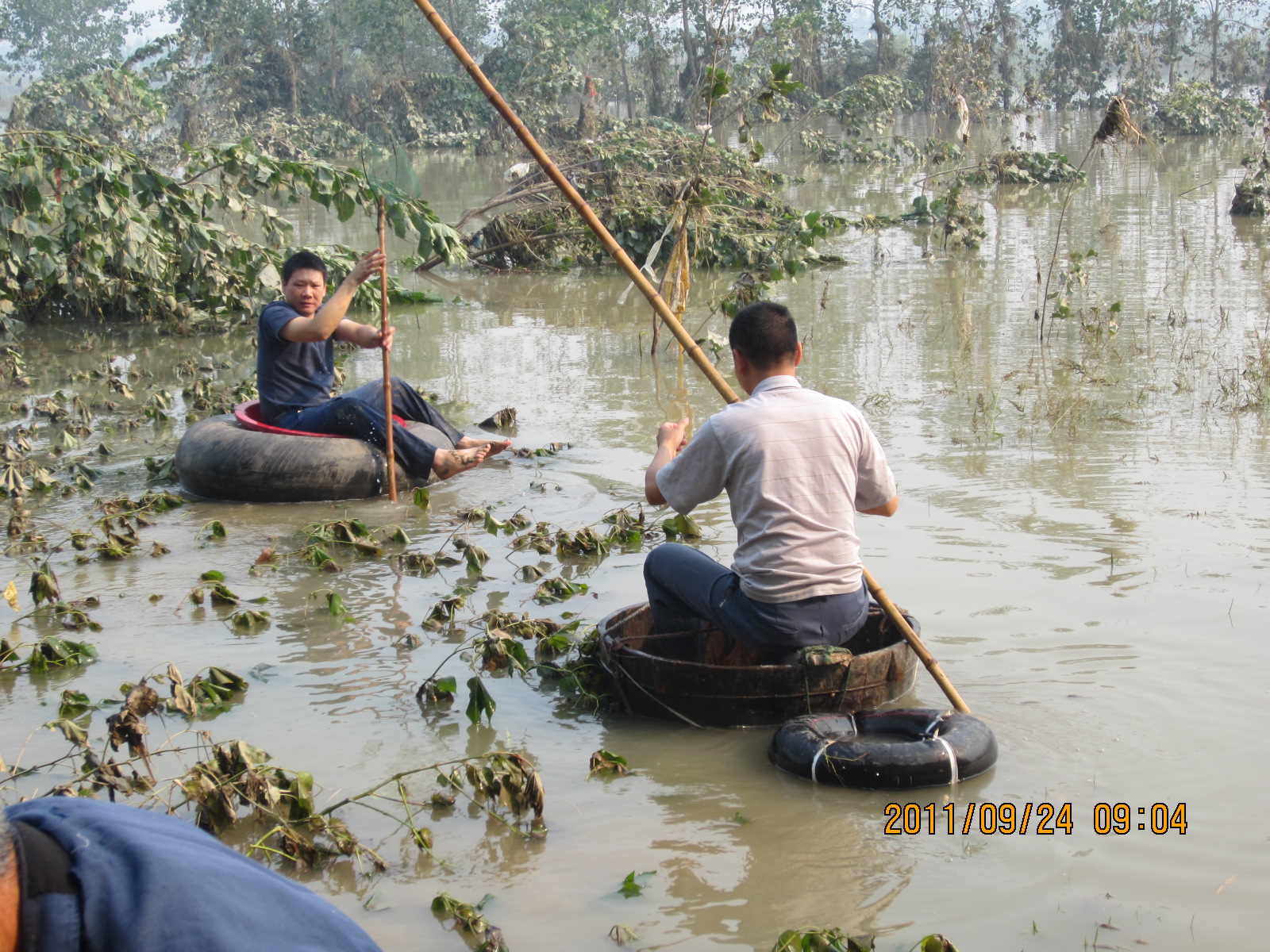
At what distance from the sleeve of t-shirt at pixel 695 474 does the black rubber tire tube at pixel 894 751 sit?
810 mm

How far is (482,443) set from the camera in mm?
7273

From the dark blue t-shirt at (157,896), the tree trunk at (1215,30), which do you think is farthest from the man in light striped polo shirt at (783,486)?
the tree trunk at (1215,30)

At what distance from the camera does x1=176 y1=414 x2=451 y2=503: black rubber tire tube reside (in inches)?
273

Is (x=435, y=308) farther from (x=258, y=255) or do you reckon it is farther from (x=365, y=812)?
(x=365, y=812)

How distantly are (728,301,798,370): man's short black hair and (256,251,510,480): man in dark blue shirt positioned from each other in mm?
3322

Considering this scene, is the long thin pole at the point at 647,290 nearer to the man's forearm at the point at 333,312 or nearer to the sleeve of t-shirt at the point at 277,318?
the man's forearm at the point at 333,312

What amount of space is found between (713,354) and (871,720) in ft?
22.7

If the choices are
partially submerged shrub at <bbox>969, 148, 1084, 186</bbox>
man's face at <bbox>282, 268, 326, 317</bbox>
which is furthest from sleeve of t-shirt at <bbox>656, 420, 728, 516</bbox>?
partially submerged shrub at <bbox>969, 148, 1084, 186</bbox>

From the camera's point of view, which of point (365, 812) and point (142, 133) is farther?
point (142, 133)

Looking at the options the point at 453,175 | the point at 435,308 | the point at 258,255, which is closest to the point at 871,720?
the point at 258,255

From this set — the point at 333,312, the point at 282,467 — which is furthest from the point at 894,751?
the point at 282,467

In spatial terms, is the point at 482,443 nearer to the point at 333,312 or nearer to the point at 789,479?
the point at 333,312

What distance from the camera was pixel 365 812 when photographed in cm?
366

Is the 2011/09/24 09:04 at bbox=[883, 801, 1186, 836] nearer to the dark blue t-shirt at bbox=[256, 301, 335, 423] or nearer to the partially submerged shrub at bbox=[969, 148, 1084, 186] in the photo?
the dark blue t-shirt at bbox=[256, 301, 335, 423]
